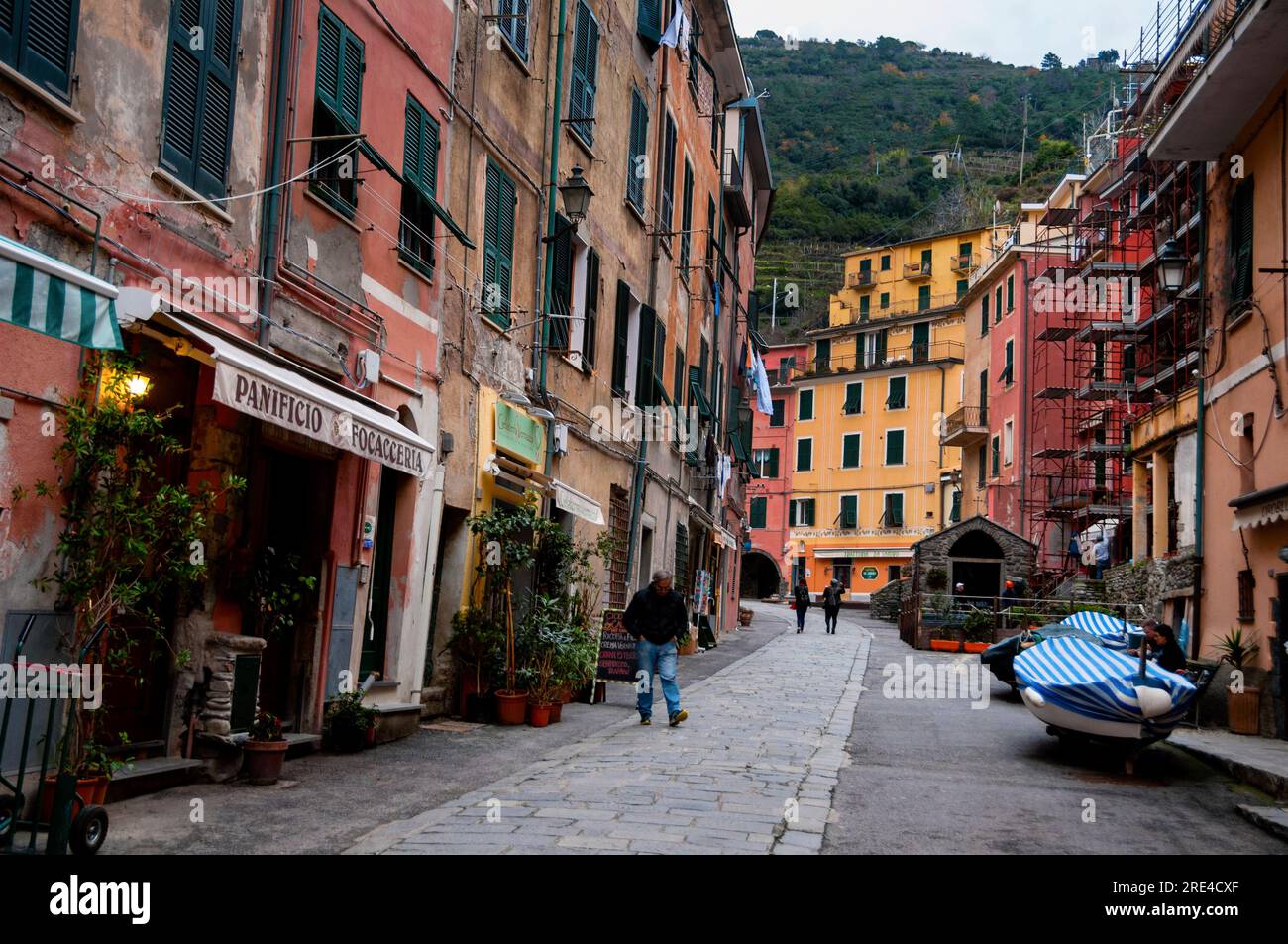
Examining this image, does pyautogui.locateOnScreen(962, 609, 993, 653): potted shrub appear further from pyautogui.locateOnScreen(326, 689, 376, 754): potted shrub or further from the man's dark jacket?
pyautogui.locateOnScreen(326, 689, 376, 754): potted shrub

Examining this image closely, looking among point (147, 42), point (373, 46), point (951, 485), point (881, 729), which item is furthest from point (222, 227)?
point (951, 485)

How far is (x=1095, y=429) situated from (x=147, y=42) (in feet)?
115

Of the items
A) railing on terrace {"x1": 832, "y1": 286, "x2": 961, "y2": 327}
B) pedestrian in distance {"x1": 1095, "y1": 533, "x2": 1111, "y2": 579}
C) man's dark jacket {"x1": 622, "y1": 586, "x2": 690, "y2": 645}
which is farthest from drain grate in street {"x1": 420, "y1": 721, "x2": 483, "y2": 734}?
railing on terrace {"x1": 832, "y1": 286, "x2": 961, "y2": 327}

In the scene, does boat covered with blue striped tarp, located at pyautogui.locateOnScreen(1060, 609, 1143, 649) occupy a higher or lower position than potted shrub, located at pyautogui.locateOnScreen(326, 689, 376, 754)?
higher

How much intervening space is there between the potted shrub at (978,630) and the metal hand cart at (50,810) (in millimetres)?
24084

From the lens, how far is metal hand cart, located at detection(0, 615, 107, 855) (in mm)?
6109

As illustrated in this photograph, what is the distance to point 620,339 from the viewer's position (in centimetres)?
1984

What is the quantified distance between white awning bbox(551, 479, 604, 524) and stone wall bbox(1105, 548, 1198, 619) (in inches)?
343

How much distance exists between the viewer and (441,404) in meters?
13.1

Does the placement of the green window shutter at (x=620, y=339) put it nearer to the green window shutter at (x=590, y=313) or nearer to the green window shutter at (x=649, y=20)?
the green window shutter at (x=590, y=313)

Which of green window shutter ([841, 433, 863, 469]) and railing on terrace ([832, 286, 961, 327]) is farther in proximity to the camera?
railing on terrace ([832, 286, 961, 327])

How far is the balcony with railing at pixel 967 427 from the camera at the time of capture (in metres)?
48.7
